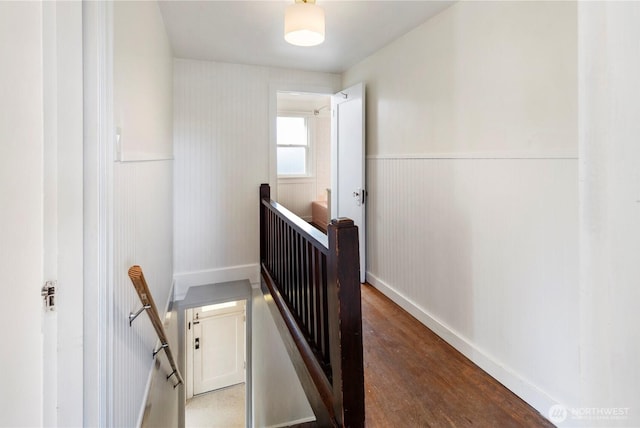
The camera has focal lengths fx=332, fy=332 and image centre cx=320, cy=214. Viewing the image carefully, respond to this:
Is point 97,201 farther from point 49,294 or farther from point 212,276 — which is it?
point 212,276

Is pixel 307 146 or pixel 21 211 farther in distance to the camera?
pixel 307 146

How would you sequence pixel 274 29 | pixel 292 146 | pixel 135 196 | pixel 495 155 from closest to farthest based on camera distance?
1. pixel 135 196
2. pixel 495 155
3. pixel 274 29
4. pixel 292 146

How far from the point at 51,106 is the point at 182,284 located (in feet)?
9.16

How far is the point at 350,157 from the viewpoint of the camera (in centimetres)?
348

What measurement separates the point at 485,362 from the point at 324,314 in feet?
3.46

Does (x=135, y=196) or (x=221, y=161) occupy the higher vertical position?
(x=221, y=161)

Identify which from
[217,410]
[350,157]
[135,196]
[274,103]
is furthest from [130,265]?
[217,410]

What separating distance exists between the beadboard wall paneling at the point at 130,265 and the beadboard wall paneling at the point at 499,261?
1.90 m

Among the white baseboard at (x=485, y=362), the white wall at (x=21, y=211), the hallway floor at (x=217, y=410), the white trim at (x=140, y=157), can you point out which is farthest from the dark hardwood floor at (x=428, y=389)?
the hallway floor at (x=217, y=410)

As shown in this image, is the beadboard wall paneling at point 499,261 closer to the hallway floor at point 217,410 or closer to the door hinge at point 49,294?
the door hinge at point 49,294

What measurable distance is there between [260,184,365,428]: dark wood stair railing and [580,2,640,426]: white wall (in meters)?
1.14

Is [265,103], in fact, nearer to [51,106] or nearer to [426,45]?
[426,45]

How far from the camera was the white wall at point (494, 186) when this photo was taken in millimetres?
1559

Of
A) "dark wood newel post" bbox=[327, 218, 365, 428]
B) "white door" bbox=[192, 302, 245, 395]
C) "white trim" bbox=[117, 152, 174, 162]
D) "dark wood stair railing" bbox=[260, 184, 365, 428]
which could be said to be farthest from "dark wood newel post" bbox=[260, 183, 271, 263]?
"dark wood newel post" bbox=[327, 218, 365, 428]
